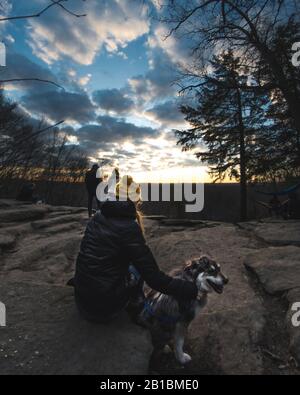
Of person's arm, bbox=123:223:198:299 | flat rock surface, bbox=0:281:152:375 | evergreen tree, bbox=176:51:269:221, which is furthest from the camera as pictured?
evergreen tree, bbox=176:51:269:221

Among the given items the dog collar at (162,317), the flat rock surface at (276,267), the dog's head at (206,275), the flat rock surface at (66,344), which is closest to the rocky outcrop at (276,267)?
the flat rock surface at (276,267)

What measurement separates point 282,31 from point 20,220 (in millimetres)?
12396

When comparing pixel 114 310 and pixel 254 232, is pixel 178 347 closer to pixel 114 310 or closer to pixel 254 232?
pixel 114 310

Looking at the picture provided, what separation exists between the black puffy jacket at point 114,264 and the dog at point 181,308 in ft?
0.46

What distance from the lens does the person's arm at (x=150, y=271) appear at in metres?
2.92

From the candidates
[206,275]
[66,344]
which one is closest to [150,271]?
[206,275]

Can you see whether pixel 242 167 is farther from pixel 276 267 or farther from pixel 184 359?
pixel 184 359

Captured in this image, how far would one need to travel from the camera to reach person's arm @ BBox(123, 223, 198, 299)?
2.92 metres

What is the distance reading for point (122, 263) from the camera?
3.12 m

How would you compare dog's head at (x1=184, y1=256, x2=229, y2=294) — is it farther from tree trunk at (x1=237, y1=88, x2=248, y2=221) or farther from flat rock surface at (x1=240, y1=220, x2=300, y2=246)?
tree trunk at (x1=237, y1=88, x2=248, y2=221)

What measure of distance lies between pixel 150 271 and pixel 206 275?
59cm

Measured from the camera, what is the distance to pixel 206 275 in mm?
3070

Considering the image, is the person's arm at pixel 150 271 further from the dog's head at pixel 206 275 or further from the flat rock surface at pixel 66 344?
the flat rock surface at pixel 66 344

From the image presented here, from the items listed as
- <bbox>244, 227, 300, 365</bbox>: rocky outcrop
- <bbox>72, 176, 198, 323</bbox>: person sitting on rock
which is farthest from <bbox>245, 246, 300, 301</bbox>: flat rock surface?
<bbox>72, 176, 198, 323</bbox>: person sitting on rock
